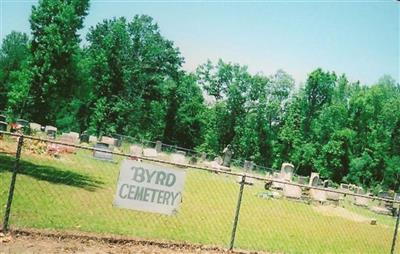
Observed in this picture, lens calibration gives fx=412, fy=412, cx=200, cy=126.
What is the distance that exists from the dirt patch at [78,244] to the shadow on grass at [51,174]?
21.8 feet

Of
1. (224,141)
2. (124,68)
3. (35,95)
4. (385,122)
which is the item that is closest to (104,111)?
(124,68)

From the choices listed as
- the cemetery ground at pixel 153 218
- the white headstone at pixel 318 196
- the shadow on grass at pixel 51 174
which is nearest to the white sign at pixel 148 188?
the cemetery ground at pixel 153 218

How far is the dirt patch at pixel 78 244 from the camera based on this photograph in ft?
23.7

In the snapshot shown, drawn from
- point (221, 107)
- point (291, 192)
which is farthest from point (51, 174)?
point (221, 107)

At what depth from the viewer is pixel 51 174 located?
16438 millimetres

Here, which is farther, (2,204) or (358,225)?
(358,225)

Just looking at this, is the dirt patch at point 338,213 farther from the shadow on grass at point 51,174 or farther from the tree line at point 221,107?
the tree line at point 221,107

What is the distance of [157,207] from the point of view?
8672 mm

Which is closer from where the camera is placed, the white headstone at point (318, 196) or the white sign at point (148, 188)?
the white sign at point (148, 188)

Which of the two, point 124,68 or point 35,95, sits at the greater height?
point 124,68

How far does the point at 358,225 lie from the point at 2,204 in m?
17.1

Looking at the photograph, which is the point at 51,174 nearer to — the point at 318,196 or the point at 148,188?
the point at 148,188

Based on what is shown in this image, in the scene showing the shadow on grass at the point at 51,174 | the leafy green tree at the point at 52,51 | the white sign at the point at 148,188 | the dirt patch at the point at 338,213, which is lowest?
the dirt patch at the point at 338,213

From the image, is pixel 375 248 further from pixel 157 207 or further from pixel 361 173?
pixel 361 173
